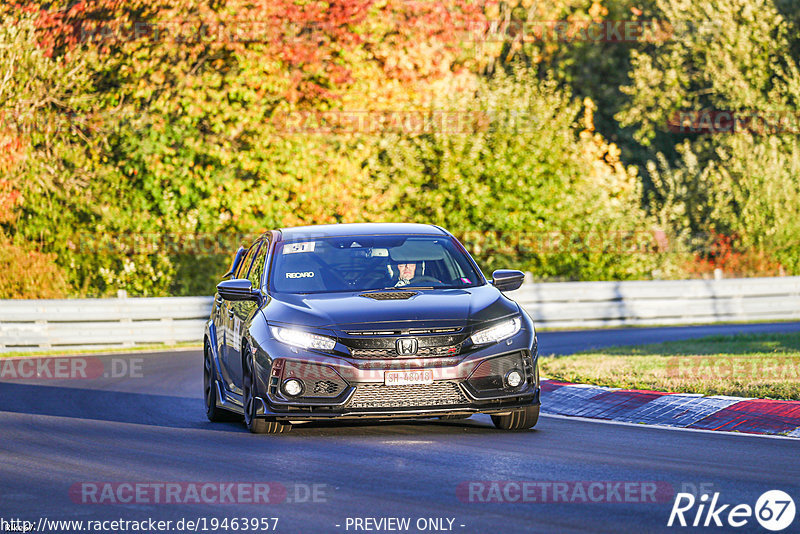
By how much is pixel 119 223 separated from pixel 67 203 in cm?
113

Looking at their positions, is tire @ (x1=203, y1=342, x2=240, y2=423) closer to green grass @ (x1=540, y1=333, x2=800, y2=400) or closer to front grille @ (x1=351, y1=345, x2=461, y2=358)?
front grille @ (x1=351, y1=345, x2=461, y2=358)

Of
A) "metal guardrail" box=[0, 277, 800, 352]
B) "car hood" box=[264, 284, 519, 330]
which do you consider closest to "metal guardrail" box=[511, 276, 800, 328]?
"metal guardrail" box=[0, 277, 800, 352]

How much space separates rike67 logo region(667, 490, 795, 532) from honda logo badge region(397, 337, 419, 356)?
9.97 ft

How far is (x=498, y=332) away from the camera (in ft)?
35.5

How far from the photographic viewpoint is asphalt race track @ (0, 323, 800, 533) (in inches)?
299

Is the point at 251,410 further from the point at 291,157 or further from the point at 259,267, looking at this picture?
the point at 291,157

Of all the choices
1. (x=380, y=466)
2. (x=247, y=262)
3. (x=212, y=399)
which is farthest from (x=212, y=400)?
(x=380, y=466)

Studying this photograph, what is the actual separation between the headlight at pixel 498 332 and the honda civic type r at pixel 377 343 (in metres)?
0.01

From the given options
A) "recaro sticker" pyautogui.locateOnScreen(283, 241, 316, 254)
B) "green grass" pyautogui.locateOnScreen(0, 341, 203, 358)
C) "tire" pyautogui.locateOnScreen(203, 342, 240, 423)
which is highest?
"recaro sticker" pyautogui.locateOnScreen(283, 241, 316, 254)

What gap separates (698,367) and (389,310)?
19.7 feet

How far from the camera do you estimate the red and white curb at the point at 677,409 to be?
11.2 metres

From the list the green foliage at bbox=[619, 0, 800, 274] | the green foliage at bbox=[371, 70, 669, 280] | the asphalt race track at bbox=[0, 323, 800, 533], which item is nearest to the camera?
the asphalt race track at bbox=[0, 323, 800, 533]

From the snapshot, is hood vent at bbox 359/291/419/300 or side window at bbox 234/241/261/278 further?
side window at bbox 234/241/261/278

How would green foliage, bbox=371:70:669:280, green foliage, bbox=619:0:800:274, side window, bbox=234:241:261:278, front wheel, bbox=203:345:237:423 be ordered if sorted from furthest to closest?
green foliage, bbox=619:0:800:274, green foliage, bbox=371:70:669:280, side window, bbox=234:241:261:278, front wheel, bbox=203:345:237:423
